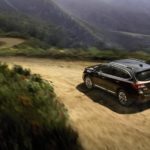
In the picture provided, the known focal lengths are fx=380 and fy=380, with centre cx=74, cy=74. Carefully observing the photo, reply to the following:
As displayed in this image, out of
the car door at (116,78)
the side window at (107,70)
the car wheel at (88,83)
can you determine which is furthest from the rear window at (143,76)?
the car wheel at (88,83)

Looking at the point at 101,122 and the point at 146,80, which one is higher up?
the point at 146,80

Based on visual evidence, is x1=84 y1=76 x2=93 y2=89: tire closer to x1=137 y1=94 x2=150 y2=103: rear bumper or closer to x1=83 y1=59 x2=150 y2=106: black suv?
x1=83 y1=59 x2=150 y2=106: black suv

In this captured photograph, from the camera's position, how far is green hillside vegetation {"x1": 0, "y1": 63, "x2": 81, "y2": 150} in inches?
391

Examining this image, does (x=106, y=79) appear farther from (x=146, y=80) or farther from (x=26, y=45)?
(x=26, y=45)

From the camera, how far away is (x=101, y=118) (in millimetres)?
13531

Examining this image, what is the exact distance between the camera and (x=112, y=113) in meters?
14.2

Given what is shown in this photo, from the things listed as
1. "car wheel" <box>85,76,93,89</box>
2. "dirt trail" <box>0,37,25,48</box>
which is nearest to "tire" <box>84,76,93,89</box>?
"car wheel" <box>85,76,93,89</box>

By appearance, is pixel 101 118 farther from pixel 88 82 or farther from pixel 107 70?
pixel 88 82

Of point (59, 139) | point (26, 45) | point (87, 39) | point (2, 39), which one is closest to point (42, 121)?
point (59, 139)

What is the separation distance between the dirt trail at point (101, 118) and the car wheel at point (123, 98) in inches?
8.8

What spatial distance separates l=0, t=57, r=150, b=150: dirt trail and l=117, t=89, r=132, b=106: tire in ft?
0.73

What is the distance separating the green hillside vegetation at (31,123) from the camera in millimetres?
9922

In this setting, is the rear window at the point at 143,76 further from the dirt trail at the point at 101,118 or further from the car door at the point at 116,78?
the dirt trail at the point at 101,118

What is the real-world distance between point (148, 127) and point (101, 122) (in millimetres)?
1608
